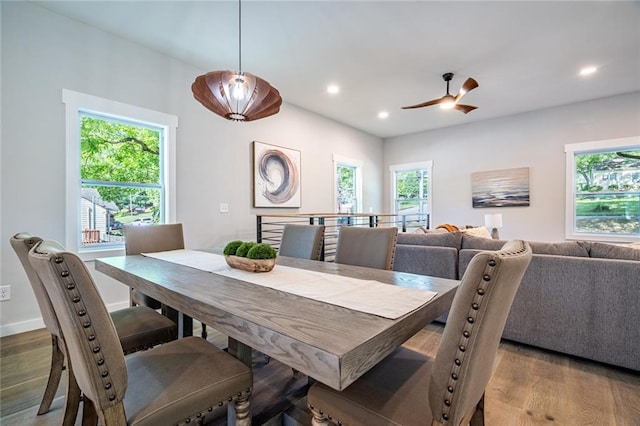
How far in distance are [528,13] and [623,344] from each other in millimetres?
2711

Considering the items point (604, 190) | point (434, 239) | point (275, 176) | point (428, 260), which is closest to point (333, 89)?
point (275, 176)

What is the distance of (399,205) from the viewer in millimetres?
6848

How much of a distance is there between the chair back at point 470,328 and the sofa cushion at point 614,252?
1.85 m

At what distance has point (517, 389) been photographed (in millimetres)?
1797

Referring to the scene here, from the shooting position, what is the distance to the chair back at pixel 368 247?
6.34 ft

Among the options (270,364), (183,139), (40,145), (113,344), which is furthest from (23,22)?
(270,364)

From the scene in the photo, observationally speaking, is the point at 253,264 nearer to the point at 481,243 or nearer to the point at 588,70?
the point at 481,243

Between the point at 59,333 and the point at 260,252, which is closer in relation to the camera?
the point at 59,333

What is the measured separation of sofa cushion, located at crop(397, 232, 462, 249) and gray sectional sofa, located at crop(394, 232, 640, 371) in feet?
0.63

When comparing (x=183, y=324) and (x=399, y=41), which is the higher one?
(x=399, y=41)

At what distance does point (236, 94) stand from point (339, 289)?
141 centimetres

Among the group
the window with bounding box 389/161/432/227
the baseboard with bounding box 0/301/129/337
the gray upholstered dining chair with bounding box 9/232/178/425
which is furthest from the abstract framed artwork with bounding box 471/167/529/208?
the baseboard with bounding box 0/301/129/337

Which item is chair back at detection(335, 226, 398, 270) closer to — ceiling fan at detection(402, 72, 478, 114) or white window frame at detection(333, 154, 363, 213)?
ceiling fan at detection(402, 72, 478, 114)

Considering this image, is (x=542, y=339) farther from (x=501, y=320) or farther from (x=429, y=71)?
(x=429, y=71)
